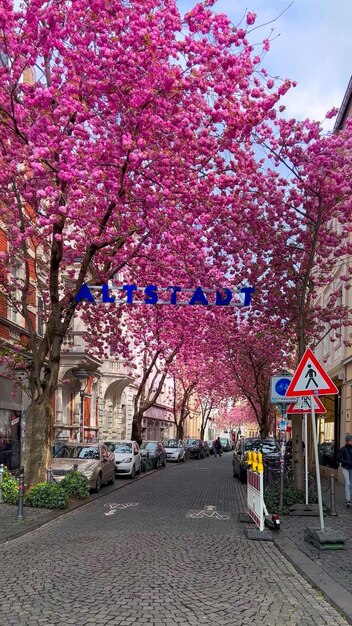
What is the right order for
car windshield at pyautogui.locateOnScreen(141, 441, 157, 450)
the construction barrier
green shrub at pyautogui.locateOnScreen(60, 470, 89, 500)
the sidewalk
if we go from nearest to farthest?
the sidewalk, the construction barrier, green shrub at pyautogui.locateOnScreen(60, 470, 89, 500), car windshield at pyautogui.locateOnScreen(141, 441, 157, 450)

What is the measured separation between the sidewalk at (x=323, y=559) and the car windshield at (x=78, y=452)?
27.0ft

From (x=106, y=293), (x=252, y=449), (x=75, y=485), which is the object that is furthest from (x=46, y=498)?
(x=252, y=449)

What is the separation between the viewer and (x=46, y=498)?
1324 centimetres

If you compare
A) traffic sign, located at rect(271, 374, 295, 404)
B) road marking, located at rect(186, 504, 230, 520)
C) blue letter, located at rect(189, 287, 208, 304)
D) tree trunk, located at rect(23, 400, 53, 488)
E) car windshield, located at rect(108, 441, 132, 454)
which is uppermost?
blue letter, located at rect(189, 287, 208, 304)

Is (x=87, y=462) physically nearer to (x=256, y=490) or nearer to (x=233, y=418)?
(x=256, y=490)

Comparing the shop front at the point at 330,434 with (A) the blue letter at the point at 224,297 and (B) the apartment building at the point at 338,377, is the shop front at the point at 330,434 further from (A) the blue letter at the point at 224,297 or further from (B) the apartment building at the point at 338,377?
(A) the blue letter at the point at 224,297

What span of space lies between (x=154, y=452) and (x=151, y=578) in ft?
80.7

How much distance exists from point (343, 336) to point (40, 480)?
1351 centimetres

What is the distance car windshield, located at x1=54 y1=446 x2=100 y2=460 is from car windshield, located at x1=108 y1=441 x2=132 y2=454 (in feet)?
17.3

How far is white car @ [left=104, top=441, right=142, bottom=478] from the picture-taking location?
78.0 feet


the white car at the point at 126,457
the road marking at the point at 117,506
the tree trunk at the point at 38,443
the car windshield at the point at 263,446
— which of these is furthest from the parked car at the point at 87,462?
the car windshield at the point at 263,446

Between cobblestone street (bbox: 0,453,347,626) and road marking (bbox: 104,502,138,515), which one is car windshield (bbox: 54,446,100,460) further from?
cobblestone street (bbox: 0,453,347,626)

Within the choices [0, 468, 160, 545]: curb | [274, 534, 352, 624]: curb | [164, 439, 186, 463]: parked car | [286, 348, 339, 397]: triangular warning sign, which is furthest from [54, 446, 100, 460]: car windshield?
[164, 439, 186, 463]: parked car

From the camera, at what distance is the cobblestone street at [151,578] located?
5.55 m
